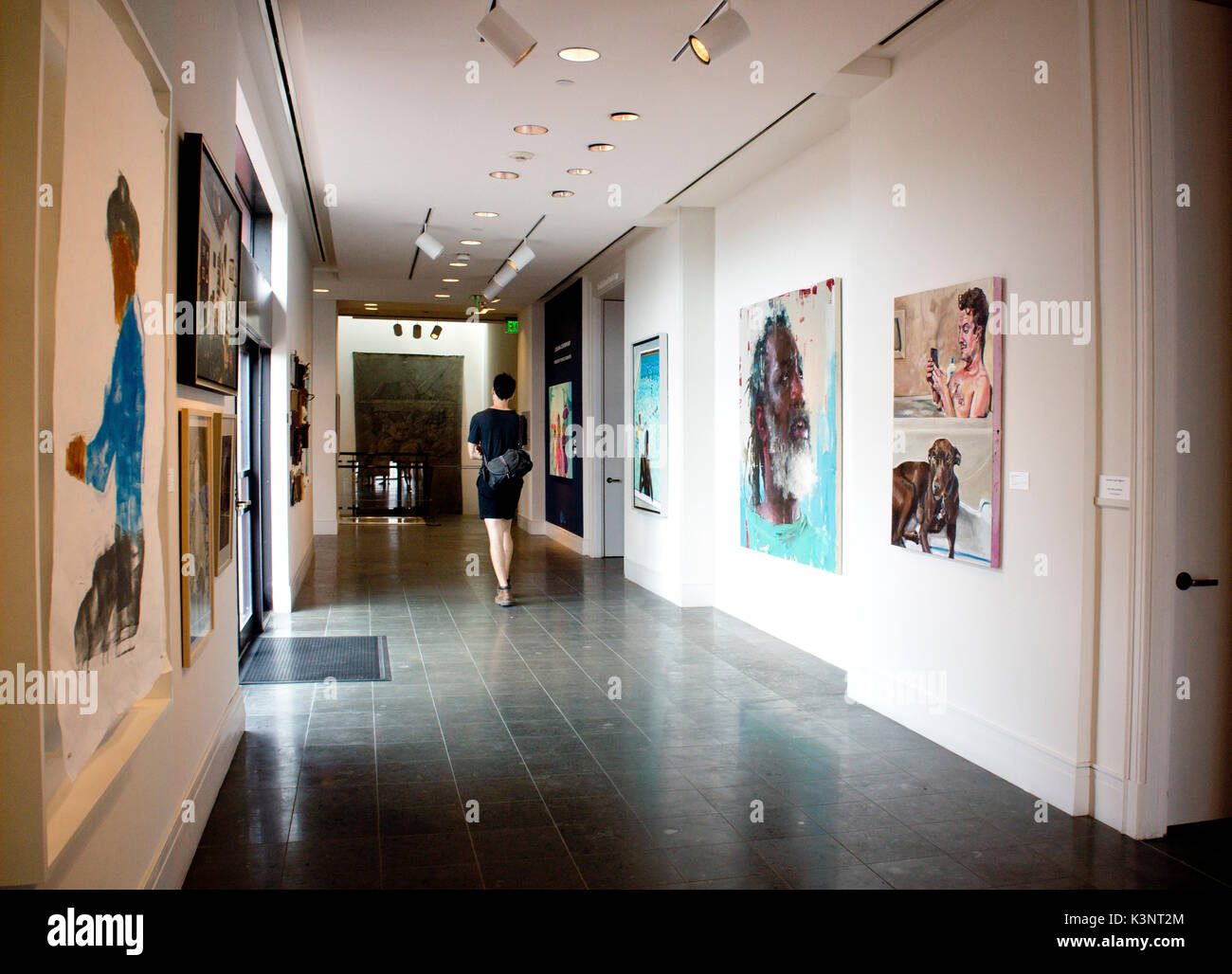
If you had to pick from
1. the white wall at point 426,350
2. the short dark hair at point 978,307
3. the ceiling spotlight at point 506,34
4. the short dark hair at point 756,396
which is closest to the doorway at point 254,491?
the ceiling spotlight at point 506,34

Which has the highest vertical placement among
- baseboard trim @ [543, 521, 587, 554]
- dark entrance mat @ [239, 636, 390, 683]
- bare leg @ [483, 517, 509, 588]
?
bare leg @ [483, 517, 509, 588]

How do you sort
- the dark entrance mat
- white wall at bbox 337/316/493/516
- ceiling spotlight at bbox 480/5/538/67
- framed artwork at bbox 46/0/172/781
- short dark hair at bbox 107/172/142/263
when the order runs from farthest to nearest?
white wall at bbox 337/316/493/516
the dark entrance mat
ceiling spotlight at bbox 480/5/538/67
short dark hair at bbox 107/172/142/263
framed artwork at bbox 46/0/172/781

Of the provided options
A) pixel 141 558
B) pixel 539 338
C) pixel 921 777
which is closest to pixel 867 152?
pixel 921 777

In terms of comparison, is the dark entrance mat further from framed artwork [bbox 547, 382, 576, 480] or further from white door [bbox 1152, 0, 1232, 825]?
framed artwork [bbox 547, 382, 576, 480]

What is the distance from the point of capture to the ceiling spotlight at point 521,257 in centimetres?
921

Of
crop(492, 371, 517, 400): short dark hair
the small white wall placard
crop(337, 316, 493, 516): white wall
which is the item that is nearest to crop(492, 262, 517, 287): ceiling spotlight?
crop(492, 371, 517, 400): short dark hair

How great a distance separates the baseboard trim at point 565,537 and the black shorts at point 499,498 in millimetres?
3495

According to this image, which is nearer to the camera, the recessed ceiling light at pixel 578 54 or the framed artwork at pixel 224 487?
the framed artwork at pixel 224 487

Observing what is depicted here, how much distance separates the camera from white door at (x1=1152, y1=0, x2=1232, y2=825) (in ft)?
11.3

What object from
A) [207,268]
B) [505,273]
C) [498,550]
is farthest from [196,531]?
[505,273]

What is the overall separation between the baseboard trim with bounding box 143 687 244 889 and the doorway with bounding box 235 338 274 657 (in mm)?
2030

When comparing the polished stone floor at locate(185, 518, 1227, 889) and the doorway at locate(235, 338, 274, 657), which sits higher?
the doorway at locate(235, 338, 274, 657)

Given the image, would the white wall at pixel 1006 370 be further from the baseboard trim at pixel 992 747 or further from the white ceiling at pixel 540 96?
the white ceiling at pixel 540 96
